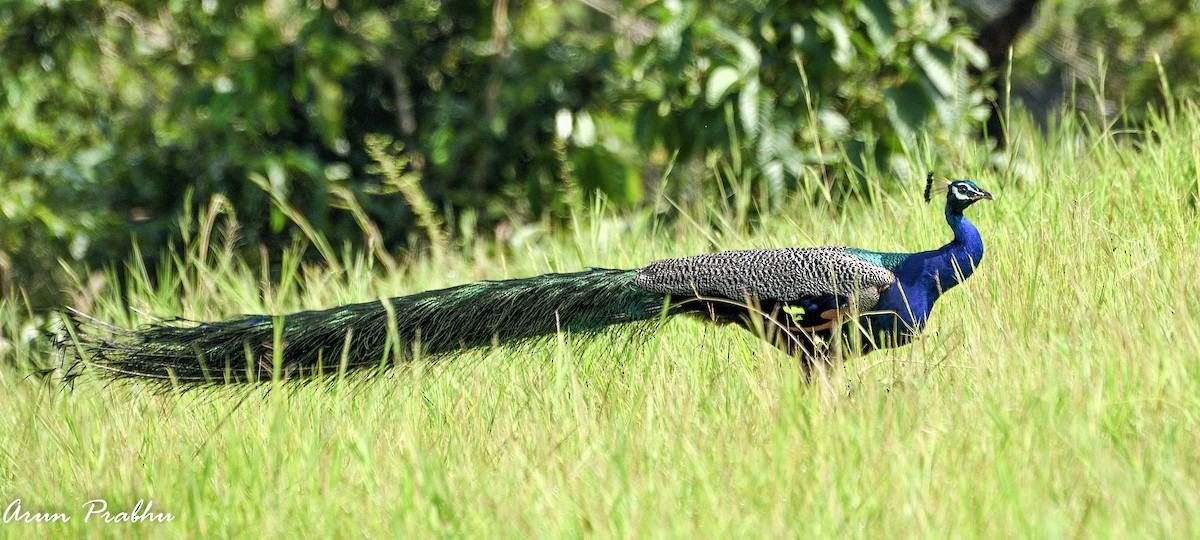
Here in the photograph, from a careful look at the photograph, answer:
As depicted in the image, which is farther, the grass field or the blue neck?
the blue neck

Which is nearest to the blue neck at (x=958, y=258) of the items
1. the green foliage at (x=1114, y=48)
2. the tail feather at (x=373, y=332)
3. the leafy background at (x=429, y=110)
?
the tail feather at (x=373, y=332)

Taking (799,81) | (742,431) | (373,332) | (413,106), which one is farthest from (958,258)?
(413,106)

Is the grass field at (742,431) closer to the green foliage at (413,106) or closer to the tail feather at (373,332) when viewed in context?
the tail feather at (373,332)

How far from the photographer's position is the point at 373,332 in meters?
3.39

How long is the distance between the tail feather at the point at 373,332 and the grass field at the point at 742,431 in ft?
0.24

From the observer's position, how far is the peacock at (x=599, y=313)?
10.8 feet

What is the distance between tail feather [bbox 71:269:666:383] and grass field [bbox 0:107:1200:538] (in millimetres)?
72

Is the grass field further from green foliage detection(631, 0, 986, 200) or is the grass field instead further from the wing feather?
green foliage detection(631, 0, 986, 200)

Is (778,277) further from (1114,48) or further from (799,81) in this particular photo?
(1114,48)

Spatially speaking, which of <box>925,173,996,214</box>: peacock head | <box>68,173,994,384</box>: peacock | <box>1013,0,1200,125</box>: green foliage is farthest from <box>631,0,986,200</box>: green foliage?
<box>1013,0,1200,125</box>: green foliage

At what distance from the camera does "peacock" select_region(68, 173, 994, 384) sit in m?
3.29

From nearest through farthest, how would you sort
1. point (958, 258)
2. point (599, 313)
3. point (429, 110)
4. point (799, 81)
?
point (958, 258)
point (599, 313)
point (799, 81)
point (429, 110)

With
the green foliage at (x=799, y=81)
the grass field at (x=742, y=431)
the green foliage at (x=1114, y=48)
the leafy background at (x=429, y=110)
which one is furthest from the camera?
the green foliage at (x=1114, y=48)

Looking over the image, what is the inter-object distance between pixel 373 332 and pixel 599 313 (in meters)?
0.66
